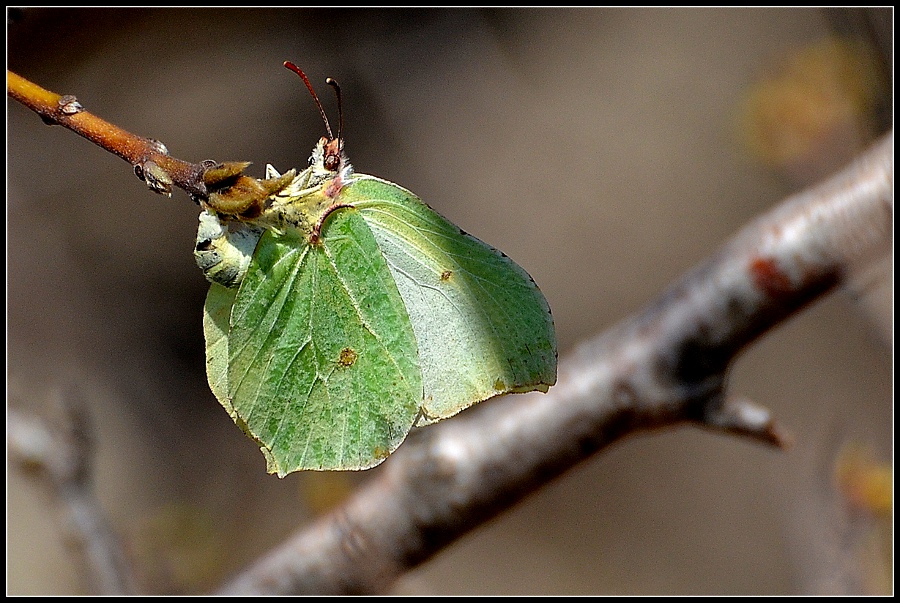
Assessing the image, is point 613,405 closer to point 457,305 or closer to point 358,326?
point 457,305

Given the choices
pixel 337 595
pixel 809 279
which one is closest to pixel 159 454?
pixel 337 595

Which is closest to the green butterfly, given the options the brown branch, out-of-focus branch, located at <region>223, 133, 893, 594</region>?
the brown branch

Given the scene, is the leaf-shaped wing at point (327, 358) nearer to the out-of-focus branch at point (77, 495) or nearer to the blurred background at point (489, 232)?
the out-of-focus branch at point (77, 495)

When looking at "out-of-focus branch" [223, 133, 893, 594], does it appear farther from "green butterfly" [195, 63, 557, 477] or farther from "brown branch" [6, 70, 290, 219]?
"brown branch" [6, 70, 290, 219]

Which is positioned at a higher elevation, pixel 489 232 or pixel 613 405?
pixel 489 232

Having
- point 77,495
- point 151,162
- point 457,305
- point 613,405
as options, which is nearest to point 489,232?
point 613,405

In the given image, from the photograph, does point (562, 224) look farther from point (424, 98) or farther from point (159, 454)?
point (159, 454)
